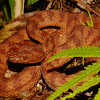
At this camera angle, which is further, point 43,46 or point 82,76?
point 43,46

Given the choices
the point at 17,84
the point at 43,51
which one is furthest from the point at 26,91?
the point at 43,51

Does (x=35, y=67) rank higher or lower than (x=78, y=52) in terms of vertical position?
lower

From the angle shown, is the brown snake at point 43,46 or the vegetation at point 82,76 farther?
the brown snake at point 43,46

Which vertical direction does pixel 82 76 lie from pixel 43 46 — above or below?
above

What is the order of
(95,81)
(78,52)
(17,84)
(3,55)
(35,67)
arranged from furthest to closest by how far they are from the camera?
(3,55) < (35,67) < (17,84) < (78,52) < (95,81)

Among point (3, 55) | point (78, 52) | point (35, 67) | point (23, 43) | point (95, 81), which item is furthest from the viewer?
point (3, 55)

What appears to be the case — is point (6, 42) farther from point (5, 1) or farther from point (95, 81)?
point (95, 81)

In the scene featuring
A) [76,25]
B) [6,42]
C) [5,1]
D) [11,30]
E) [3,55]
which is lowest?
[3,55]

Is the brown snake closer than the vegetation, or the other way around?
the vegetation
